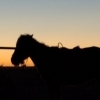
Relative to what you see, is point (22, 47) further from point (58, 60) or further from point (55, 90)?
point (55, 90)

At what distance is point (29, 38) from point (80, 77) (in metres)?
1.60

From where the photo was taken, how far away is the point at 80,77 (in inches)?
379

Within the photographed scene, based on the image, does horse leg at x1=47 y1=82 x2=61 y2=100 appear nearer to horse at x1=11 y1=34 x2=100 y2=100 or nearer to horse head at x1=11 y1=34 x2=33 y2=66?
horse at x1=11 y1=34 x2=100 y2=100

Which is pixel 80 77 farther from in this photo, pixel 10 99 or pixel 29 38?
pixel 10 99

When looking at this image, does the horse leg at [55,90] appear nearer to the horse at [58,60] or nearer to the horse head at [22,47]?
the horse at [58,60]

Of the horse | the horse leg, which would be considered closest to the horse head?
the horse

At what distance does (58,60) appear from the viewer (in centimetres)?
935

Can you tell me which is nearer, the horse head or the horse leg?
the horse leg

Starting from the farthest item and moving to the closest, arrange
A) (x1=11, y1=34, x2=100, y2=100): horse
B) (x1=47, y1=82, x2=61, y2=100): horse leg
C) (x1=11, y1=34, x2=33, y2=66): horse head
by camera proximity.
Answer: (x1=11, y1=34, x2=33, y2=66): horse head
(x1=11, y1=34, x2=100, y2=100): horse
(x1=47, y1=82, x2=61, y2=100): horse leg

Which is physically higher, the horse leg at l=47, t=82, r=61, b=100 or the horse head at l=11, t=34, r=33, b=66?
the horse head at l=11, t=34, r=33, b=66

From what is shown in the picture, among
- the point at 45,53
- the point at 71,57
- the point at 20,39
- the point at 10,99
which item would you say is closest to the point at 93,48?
the point at 71,57

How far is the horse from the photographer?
30.3 ft

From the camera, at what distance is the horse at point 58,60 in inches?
364


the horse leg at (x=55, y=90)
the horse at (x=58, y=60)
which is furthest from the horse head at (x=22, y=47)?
the horse leg at (x=55, y=90)
